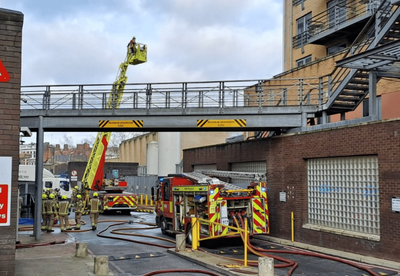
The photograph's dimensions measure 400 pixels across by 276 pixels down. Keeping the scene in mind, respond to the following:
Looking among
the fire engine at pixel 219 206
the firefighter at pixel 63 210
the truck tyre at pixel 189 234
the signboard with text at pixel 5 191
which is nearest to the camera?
the signboard with text at pixel 5 191

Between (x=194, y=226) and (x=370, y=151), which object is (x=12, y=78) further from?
(x=370, y=151)

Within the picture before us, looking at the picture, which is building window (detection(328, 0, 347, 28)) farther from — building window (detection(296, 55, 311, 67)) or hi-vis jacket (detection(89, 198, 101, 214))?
hi-vis jacket (detection(89, 198, 101, 214))

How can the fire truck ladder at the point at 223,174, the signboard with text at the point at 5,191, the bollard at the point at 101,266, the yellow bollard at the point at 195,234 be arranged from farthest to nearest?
the fire truck ladder at the point at 223,174 → the yellow bollard at the point at 195,234 → the bollard at the point at 101,266 → the signboard with text at the point at 5,191

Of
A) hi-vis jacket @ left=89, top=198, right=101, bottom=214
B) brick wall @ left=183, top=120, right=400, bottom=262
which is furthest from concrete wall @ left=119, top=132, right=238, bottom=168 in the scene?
brick wall @ left=183, top=120, right=400, bottom=262

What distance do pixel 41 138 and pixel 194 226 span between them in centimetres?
740

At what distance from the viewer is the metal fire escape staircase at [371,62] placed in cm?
1256

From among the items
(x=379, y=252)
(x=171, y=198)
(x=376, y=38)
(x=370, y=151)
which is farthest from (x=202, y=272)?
(x=376, y=38)

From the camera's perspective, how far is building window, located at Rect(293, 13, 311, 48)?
29.4 meters

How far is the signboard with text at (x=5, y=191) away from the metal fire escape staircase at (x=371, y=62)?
9071 millimetres

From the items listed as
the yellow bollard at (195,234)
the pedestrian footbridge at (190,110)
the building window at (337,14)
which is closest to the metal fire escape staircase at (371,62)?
the pedestrian footbridge at (190,110)

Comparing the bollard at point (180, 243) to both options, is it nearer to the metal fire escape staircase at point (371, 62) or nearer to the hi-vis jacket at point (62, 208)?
the metal fire escape staircase at point (371, 62)

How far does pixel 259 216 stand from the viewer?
50.3 feet

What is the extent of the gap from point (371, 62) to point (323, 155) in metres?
3.23

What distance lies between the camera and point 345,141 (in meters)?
13.9
